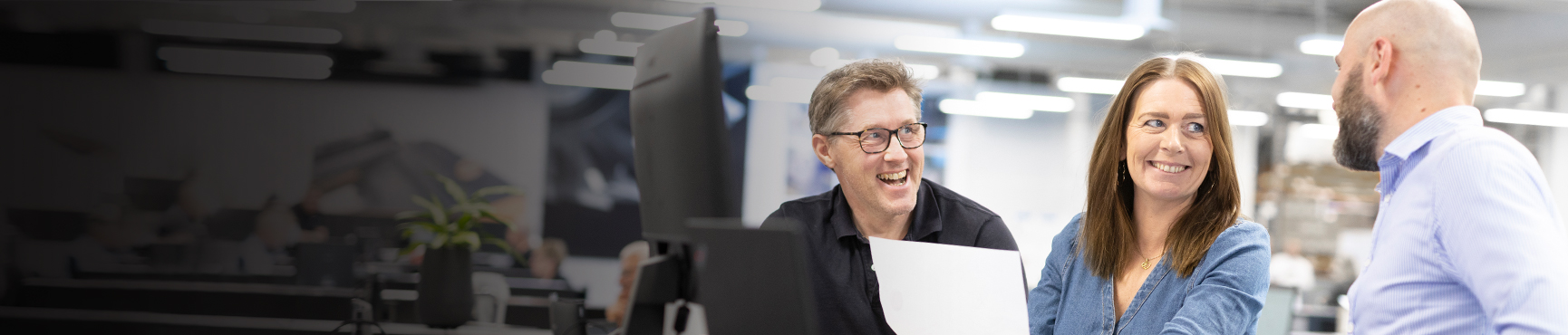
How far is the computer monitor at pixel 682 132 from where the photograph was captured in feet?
1.96

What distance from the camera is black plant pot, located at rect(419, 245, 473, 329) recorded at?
3.29 meters

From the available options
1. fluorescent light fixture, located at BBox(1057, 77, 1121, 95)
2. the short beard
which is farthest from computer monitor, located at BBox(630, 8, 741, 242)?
fluorescent light fixture, located at BBox(1057, 77, 1121, 95)

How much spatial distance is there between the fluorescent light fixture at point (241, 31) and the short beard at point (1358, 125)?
4280 mm

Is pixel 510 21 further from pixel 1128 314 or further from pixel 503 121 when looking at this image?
pixel 1128 314

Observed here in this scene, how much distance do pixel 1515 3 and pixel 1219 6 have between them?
169cm

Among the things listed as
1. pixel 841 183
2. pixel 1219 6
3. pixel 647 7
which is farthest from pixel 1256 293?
pixel 1219 6

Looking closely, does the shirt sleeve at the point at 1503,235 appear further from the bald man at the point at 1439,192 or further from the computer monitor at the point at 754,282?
the computer monitor at the point at 754,282

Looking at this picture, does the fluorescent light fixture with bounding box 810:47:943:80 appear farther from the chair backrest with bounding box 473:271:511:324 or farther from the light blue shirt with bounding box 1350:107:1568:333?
the light blue shirt with bounding box 1350:107:1568:333

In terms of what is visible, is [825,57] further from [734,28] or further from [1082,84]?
[1082,84]

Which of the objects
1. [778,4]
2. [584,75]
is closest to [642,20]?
[584,75]

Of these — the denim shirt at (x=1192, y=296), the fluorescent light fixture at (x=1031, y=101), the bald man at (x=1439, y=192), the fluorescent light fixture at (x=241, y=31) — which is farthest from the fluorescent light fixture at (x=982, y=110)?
the bald man at (x=1439, y=192)

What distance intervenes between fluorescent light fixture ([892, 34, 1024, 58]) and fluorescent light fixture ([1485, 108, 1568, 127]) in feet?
9.99

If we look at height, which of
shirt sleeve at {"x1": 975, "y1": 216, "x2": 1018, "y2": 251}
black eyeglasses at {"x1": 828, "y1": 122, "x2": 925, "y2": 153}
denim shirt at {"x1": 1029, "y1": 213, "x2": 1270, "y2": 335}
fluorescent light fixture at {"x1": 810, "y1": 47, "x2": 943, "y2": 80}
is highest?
fluorescent light fixture at {"x1": 810, "y1": 47, "x2": 943, "y2": 80}

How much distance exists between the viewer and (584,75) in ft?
13.5
